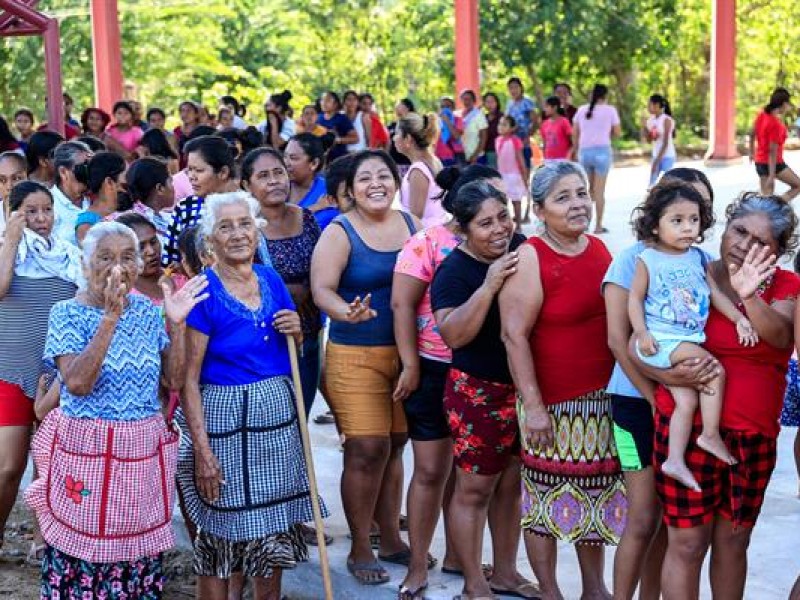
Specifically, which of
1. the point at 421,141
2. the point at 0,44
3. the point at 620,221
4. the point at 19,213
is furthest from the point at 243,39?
the point at 19,213

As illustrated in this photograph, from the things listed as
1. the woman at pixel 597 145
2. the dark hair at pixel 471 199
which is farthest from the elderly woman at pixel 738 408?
the woman at pixel 597 145

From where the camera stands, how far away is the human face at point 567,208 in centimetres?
488

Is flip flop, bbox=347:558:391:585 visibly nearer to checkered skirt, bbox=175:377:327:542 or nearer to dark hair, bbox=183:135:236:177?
checkered skirt, bbox=175:377:327:542

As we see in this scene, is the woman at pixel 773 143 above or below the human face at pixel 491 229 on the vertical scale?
above

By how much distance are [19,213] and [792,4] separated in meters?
25.1

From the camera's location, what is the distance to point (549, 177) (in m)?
4.93

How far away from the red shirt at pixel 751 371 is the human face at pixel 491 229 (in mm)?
889

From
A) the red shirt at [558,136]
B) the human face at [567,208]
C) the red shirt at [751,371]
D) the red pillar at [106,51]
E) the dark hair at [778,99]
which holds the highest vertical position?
the red pillar at [106,51]

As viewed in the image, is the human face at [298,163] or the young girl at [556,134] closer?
the human face at [298,163]

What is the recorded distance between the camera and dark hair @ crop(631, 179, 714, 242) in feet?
15.1

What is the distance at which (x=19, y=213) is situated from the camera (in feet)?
19.3

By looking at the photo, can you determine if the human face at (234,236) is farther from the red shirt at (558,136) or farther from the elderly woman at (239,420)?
the red shirt at (558,136)

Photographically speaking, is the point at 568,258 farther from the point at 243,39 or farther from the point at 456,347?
the point at 243,39

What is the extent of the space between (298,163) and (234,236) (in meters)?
2.00
